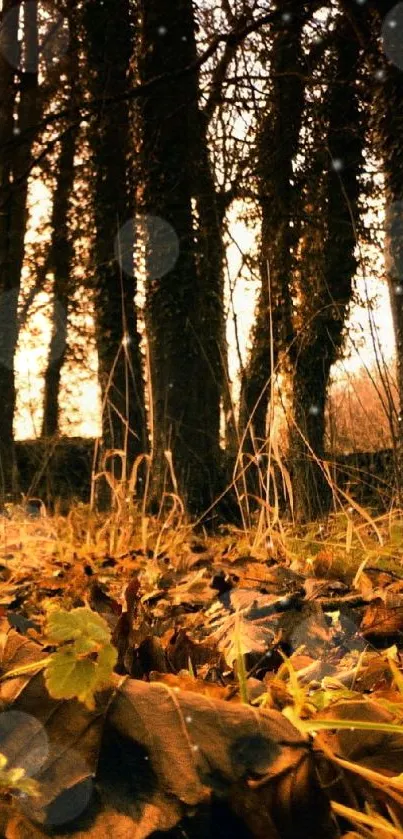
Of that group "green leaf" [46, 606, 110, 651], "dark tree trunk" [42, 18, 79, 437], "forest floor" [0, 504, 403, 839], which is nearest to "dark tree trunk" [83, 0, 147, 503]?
"dark tree trunk" [42, 18, 79, 437]

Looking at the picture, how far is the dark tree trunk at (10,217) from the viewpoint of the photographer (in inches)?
438

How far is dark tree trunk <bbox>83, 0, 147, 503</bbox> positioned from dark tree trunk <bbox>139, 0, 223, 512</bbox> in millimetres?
448

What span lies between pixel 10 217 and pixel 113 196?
12.5 ft

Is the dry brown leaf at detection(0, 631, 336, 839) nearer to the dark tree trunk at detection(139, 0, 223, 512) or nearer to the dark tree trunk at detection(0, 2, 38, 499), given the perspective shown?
the dark tree trunk at detection(139, 0, 223, 512)

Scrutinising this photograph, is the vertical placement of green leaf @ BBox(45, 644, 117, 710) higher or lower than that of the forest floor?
higher

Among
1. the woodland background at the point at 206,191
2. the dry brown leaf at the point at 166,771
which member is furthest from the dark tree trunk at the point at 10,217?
the dry brown leaf at the point at 166,771

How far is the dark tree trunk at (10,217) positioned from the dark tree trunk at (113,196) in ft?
6.62

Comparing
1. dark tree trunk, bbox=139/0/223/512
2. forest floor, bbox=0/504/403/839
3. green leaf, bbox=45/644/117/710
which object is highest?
dark tree trunk, bbox=139/0/223/512

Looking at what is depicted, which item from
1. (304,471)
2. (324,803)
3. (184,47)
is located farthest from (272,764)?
(184,47)

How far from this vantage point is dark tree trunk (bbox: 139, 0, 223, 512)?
712cm

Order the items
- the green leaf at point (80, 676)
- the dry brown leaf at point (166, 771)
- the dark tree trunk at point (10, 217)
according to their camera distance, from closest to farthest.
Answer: the dry brown leaf at point (166, 771)
the green leaf at point (80, 676)
the dark tree trunk at point (10, 217)

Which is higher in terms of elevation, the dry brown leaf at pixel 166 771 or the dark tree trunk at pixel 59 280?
the dark tree trunk at pixel 59 280

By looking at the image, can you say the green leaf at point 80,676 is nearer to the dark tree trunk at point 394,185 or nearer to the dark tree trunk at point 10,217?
the dark tree trunk at point 394,185

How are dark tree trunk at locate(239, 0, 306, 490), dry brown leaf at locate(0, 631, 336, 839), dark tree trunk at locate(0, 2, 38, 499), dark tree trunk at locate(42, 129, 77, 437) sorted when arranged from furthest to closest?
dark tree trunk at locate(42, 129, 77, 437) < dark tree trunk at locate(0, 2, 38, 499) < dark tree trunk at locate(239, 0, 306, 490) < dry brown leaf at locate(0, 631, 336, 839)
